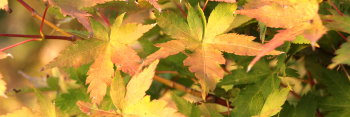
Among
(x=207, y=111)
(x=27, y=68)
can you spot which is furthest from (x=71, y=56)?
(x=27, y=68)

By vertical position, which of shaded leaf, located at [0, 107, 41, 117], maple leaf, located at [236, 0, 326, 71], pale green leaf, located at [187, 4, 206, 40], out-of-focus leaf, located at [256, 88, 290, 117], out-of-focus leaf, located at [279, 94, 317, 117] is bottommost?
out-of-focus leaf, located at [279, 94, 317, 117]

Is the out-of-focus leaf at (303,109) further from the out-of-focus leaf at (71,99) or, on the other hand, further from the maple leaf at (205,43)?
the out-of-focus leaf at (71,99)

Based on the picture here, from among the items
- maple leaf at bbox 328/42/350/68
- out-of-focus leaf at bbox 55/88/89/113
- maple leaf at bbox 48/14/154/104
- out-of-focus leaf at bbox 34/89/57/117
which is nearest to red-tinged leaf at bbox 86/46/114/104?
maple leaf at bbox 48/14/154/104

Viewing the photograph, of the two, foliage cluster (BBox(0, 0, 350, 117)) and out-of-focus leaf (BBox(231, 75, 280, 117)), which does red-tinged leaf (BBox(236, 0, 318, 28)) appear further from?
out-of-focus leaf (BBox(231, 75, 280, 117))

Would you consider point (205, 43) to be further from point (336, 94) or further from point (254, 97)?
point (336, 94)

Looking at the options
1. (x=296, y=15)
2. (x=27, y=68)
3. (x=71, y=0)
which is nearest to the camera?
(x=296, y=15)

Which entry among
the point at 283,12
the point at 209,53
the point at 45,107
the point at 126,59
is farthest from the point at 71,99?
the point at 283,12

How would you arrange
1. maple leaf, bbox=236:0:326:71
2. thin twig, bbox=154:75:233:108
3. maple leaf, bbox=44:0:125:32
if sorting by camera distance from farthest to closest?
thin twig, bbox=154:75:233:108
maple leaf, bbox=44:0:125:32
maple leaf, bbox=236:0:326:71

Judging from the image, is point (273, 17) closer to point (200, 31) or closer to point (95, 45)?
point (200, 31)

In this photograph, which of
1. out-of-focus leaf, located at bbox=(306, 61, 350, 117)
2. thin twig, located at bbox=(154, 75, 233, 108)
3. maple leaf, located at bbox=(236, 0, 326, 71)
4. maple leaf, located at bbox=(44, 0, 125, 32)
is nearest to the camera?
maple leaf, located at bbox=(236, 0, 326, 71)
